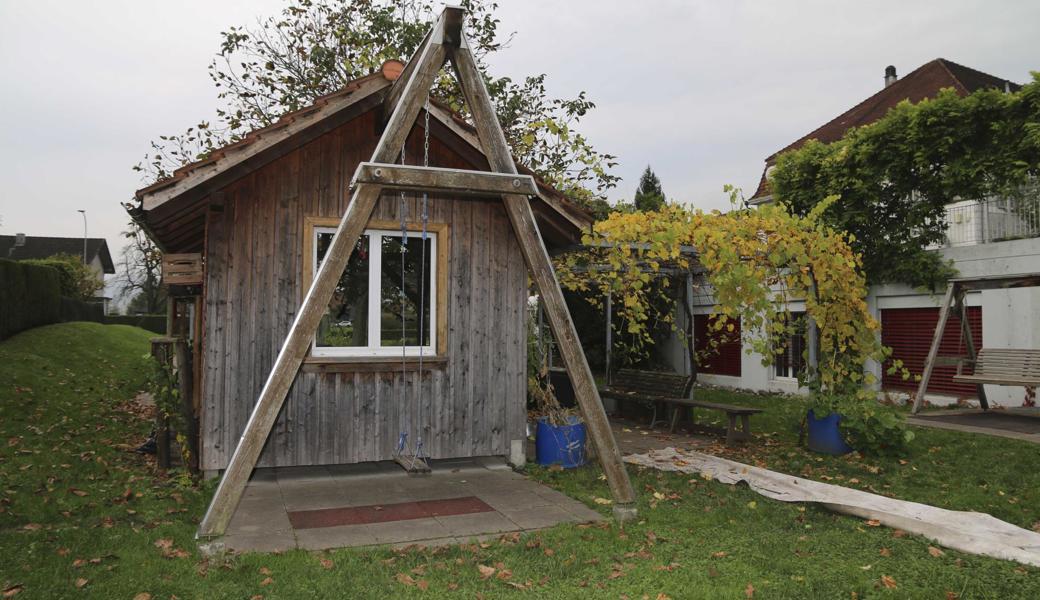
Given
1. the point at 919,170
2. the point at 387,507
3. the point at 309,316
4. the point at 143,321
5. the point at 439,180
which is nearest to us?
the point at 309,316

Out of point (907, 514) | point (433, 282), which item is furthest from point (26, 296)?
point (907, 514)

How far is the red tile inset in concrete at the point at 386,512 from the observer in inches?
222

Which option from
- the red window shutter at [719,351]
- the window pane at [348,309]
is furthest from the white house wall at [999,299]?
the window pane at [348,309]

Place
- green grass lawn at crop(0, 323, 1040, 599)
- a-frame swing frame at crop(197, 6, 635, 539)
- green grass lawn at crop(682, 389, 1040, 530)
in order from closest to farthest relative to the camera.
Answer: green grass lawn at crop(0, 323, 1040, 599) → a-frame swing frame at crop(197, 6, 635, 539) → green grass lawn at crop(682, 389, 1040, 530)

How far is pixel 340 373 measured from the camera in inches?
284

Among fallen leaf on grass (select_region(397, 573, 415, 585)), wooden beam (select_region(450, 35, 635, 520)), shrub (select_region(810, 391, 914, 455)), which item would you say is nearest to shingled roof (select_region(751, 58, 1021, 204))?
shrub (select_region(810, 391, 914, 455))

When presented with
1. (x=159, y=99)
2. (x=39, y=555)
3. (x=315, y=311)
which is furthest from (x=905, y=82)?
(x=39, y=555)

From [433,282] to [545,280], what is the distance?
2.52m

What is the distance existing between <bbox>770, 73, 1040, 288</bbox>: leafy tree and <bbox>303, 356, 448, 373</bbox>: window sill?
10.1m

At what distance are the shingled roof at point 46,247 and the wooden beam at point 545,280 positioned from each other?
6262 cm

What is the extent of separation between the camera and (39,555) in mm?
4695

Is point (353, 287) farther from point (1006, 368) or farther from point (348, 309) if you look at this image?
point (1006, 368)

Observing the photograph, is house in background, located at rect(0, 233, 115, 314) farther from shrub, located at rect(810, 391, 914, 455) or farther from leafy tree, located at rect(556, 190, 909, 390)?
shrub, located at rect(810, 391, 914, 455)

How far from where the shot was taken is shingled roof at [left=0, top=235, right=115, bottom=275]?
189 feet
